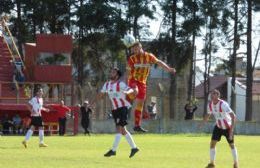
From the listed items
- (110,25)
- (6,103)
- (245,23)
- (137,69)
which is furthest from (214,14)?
(137,69)

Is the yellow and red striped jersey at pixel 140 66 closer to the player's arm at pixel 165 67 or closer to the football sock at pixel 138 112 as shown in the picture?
the player's arm at pixel 165 67

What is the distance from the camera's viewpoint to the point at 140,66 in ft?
61.7

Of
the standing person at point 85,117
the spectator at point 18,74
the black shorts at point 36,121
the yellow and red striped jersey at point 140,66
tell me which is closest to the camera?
the yellow and red striped jersey at point 140,66

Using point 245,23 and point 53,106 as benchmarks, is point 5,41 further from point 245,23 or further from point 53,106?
point 245,23

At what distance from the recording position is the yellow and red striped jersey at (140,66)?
18672 millimetres

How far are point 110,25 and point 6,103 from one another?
1632cm

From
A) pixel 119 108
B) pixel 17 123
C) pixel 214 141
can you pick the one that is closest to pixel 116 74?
pixel 119 108

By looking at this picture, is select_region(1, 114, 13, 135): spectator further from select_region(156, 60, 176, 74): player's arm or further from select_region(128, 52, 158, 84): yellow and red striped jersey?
select_region(156, 60, 176, 74): player's arm

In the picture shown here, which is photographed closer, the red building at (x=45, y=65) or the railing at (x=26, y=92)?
the railing at (x=26, y=92)

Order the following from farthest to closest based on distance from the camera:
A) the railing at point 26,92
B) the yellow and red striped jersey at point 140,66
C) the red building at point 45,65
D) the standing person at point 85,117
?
the red building at point 45,65 < the railing at point 26,92 < the standing person at point 85,117 < the yellow and red striped jersey at point 140,66

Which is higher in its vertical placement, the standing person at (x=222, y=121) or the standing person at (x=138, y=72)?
the standing person at (x=138, y=72)

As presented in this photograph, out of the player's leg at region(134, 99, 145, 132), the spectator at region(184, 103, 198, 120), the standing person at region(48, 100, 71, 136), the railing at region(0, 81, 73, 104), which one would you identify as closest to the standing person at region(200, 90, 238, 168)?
the player's leg at region(134, 99, 145, 132)

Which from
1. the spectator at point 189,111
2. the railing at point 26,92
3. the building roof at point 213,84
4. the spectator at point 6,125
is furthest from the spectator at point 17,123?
the building roof at point 213,84

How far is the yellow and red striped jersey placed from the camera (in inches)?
735
